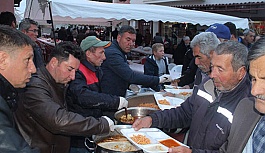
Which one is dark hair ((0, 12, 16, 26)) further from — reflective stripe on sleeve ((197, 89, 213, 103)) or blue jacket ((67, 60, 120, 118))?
reflective stripe on sleeve ((197, 89, 213, 103))

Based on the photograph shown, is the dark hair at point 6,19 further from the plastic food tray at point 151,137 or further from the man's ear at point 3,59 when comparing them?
the man's ear at point 3,59

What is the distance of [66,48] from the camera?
6.22 ft

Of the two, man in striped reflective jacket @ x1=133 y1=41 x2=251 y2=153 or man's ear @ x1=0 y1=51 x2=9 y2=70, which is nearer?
man's ear @ x1=0 y1=51 x2=9 y2=70

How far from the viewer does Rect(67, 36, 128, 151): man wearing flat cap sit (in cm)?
231

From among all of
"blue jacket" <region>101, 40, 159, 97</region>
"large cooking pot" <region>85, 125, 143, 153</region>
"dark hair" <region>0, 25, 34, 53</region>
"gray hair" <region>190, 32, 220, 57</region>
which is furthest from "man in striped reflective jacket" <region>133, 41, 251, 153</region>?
"blue jacket" <region>101, 40, 159, 97</region>

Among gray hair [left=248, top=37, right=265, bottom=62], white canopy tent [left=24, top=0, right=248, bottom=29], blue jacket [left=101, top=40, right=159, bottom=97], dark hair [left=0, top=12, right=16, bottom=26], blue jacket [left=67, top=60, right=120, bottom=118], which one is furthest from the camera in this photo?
white canopy tent [left=24, top=0, right=248, bottom=29]

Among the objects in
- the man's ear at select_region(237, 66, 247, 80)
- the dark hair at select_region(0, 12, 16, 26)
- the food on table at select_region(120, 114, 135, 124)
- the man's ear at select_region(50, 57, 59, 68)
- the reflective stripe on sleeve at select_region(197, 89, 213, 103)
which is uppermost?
the dark hair at select_region(0, 12, 16, 26)

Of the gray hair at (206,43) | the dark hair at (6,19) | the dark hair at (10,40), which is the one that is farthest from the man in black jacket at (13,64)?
the dark hair at (6,19)

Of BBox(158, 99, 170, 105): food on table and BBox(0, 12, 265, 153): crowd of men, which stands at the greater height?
BBox(0, 12, 265, 153): crowd of men

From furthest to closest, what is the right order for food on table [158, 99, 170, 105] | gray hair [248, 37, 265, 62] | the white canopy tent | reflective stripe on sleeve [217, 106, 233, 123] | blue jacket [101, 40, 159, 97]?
the white canopy tent < blue jacket [101, 40, 159, 97] < food on table [158, 99, 170, 105] < reflective stripe on sleeve [217, 106, 233, 123] < gray hair [248, 37, 265, 62]

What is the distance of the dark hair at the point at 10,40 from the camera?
1182mm

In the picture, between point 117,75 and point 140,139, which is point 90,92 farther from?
point 117,75

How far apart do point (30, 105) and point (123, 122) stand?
866 millimetres

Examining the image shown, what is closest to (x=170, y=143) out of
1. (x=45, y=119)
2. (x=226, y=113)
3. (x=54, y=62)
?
(x=226, y=113)
